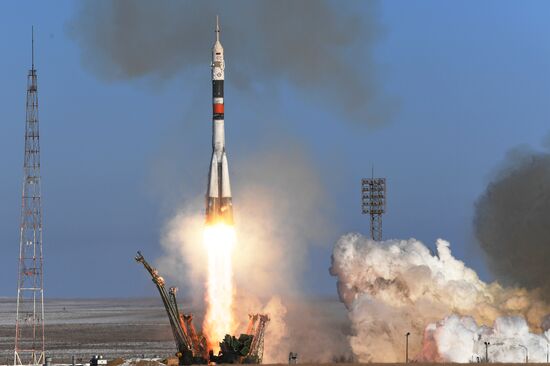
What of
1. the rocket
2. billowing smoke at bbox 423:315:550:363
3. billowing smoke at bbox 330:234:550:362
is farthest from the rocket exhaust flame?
billowing smoke at bbox 423:315:550:363

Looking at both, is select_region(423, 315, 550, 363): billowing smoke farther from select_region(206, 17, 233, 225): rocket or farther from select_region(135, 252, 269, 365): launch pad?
select_region(206, 17, 233, 225): rocket

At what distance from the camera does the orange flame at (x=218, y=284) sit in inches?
4518

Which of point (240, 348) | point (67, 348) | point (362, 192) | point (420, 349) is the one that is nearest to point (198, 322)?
point (240, 348)

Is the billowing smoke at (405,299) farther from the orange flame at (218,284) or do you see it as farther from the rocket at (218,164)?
the rocket at (218,164)

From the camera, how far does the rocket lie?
11169 cm

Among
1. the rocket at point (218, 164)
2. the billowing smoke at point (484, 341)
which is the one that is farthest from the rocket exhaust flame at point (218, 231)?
the billowing smoke at point (484, 341)

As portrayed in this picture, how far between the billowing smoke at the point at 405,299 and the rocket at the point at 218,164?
1828 cm

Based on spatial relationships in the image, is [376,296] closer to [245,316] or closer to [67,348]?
[245,316]

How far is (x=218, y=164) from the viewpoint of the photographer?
114m

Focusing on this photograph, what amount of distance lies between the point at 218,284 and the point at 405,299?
2162cm

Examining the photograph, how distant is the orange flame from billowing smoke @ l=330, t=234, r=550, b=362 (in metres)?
15.6

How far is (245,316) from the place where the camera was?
12181cm

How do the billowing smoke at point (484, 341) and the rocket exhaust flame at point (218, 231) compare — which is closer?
the rocket exhaust flame at point (218, 231)

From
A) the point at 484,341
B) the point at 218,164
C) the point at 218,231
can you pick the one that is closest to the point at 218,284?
the point at 218,231
